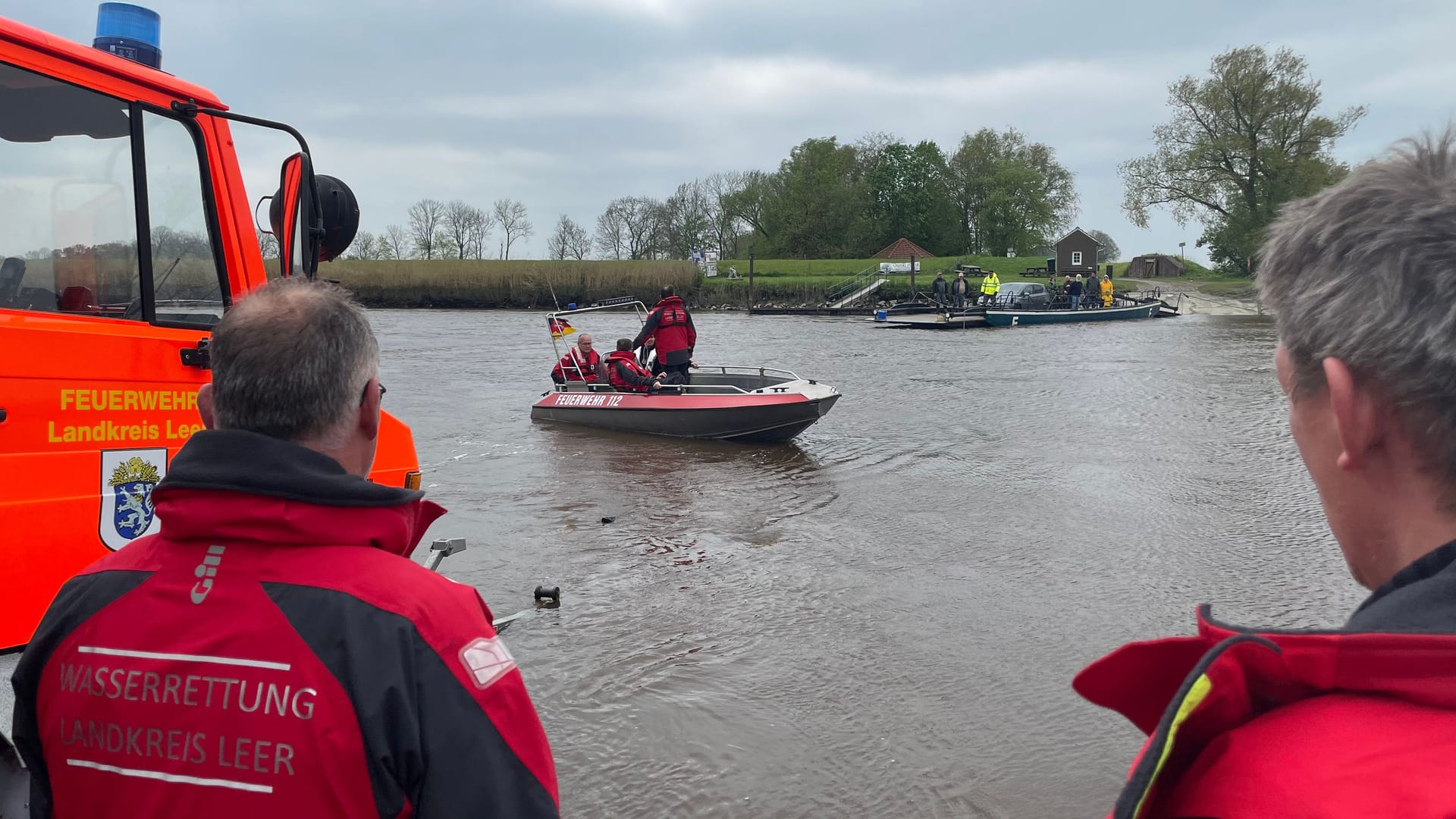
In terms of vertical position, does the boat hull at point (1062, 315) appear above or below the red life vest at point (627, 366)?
above

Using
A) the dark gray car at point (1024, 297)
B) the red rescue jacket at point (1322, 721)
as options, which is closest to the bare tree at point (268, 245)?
the red rescue jacket at point (1322, 721)

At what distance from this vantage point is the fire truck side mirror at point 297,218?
358 centimetres

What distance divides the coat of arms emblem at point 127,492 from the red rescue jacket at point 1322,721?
3.18 m

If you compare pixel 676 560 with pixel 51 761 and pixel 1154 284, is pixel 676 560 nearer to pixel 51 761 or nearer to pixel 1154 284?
pixel 51 761

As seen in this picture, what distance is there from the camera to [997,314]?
3919 centimetres

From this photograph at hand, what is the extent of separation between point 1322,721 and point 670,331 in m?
13.9

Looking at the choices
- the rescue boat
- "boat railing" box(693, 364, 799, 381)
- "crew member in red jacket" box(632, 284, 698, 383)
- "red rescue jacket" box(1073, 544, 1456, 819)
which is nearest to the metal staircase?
"boat railing" box(693, 364, 799, 381)

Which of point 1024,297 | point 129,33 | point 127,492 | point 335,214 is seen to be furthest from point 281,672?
point 1024,297

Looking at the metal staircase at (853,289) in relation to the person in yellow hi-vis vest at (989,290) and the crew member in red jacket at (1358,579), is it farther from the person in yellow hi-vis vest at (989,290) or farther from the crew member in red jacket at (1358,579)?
the crew member in red jacket at (1358,579)

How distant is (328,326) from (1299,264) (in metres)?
1.39

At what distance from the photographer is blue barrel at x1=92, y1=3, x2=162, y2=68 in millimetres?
3561

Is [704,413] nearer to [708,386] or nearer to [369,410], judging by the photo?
[708,386]

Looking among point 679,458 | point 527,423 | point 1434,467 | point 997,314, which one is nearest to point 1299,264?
point 1434,467

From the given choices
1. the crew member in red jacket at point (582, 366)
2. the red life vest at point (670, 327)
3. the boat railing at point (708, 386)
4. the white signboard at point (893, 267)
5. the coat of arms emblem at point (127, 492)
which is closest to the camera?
the coat of arms emblem at point (127, 492)
